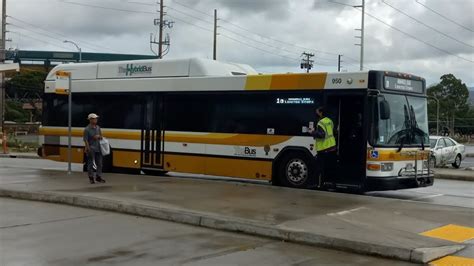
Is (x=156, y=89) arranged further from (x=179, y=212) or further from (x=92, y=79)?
(x=179, y=212)

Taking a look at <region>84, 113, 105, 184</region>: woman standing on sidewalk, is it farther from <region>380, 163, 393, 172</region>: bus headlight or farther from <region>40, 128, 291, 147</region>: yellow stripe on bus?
<region>380, 163, 393, 172</region>: bus headlight

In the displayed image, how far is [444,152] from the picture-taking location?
23.8m

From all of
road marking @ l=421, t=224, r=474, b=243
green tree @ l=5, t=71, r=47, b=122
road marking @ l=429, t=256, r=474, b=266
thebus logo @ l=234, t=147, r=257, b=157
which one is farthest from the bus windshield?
green tree @ l=5, t=71, r=47, b=122


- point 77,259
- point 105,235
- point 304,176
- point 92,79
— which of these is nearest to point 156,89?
point 92,79

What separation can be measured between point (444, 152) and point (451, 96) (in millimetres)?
78826

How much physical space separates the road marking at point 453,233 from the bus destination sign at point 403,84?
176 inches

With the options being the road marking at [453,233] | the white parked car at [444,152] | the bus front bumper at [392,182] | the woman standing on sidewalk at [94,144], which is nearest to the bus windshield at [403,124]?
the bus front bumper at [392,182]

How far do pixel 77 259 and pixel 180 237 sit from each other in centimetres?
166

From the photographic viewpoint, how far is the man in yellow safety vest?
12594 mm

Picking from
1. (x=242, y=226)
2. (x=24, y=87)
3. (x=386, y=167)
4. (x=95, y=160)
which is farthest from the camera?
(x=24, y=87)

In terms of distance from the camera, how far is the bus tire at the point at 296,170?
1314 centimetres

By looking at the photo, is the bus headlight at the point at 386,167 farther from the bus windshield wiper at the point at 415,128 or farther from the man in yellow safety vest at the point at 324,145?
the bus windshield wiper at the point at 415,128

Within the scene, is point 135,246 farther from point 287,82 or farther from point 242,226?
point 287,82

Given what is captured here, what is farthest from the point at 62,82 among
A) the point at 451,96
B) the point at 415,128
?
the point at 451,96
